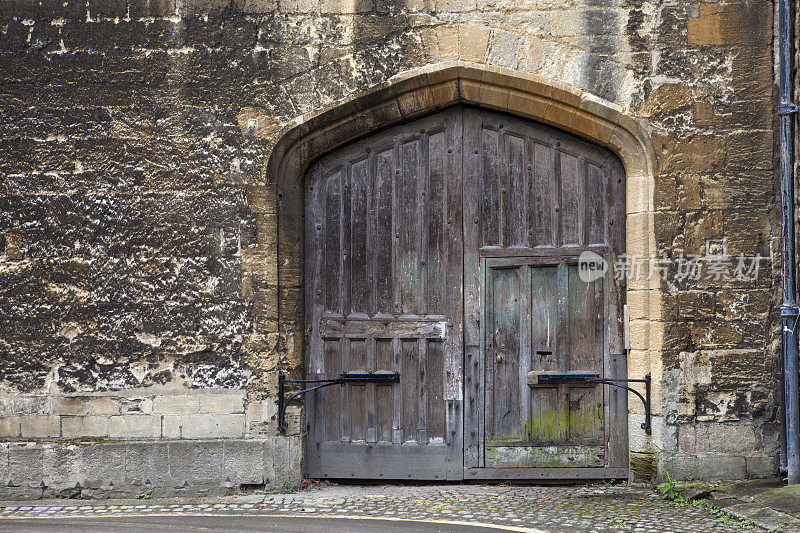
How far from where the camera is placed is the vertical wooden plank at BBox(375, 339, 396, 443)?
5.27 metres

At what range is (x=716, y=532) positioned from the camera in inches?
162

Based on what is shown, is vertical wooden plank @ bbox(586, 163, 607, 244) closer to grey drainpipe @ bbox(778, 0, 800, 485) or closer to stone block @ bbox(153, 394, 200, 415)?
grey drainpipe @ bbox(778, 0, 800, 485)

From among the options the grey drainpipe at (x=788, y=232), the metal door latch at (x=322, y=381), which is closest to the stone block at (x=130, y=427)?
the metal door latch at (x=322, y=381)

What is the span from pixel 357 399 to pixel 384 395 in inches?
7.4

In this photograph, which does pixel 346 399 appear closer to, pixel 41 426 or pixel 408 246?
pixel 408 246

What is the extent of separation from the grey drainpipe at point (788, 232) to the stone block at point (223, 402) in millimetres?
3466

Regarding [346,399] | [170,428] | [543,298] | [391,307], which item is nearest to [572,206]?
[543,298]

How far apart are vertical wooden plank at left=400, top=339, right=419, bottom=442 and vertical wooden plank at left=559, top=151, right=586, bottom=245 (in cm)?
126

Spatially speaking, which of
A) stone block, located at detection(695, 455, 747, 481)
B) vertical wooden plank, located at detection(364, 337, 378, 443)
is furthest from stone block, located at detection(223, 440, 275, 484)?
stone block, located at detection(695, 455, 747, 481)

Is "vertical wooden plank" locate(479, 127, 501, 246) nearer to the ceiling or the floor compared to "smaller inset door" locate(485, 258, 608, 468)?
nearer to the ceiling

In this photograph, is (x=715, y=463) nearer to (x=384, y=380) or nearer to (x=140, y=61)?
(x=384, y=380)

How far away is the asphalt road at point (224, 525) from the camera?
423cm

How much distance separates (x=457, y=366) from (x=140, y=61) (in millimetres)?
2921

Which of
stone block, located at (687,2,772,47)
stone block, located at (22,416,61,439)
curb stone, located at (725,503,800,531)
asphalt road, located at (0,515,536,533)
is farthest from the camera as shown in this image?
stone block, located at (22,416,61,439)
